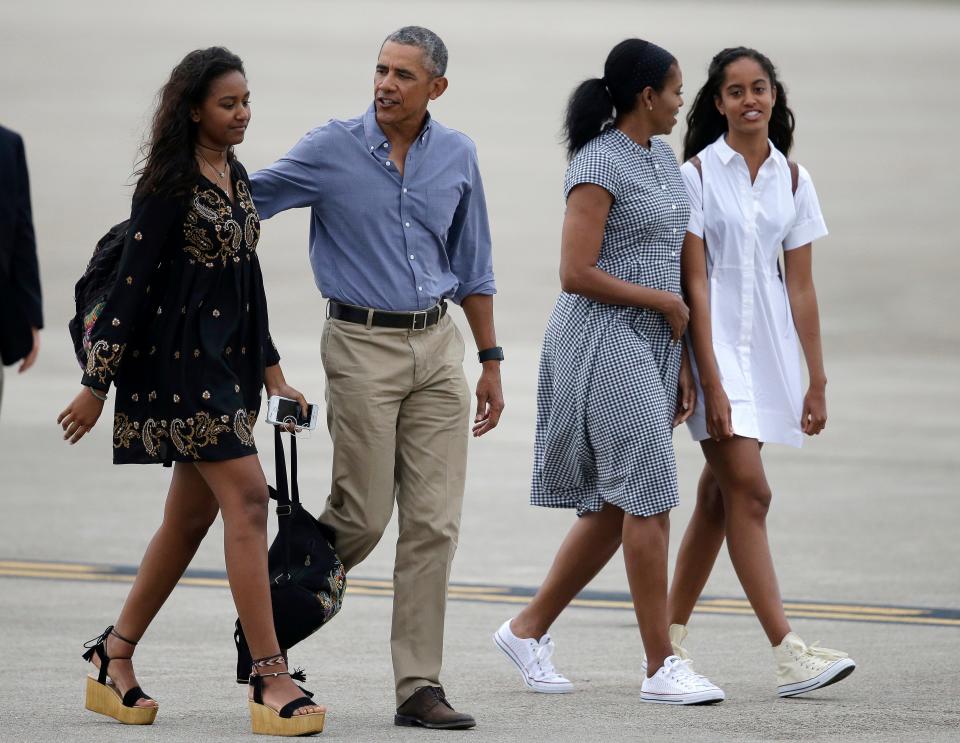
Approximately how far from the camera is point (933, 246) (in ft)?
68.4

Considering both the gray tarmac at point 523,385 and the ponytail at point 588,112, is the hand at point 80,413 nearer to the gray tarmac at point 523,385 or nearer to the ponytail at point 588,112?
the gray tarmac at point 523,385

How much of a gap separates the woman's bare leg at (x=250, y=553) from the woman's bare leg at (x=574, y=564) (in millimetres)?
1017

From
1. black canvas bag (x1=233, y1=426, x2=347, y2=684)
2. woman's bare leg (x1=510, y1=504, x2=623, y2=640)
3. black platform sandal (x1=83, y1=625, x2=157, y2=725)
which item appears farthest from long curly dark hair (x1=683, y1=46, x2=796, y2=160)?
black platform sandal (x1=83, y1=625, x2=157, y2=725)

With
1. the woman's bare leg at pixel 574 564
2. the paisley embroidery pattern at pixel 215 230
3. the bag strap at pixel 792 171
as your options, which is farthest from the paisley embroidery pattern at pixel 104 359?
the bag strap at pixel 792 171

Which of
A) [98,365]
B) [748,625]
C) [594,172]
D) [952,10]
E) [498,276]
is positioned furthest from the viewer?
[952,10]

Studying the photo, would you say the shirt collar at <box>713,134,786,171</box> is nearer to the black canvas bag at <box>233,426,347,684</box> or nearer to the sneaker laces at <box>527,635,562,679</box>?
the sneaker laces at <box>527,635,562,679</box>

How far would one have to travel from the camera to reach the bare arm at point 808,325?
18.0 feet

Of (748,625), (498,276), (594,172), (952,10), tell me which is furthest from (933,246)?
(952,10)

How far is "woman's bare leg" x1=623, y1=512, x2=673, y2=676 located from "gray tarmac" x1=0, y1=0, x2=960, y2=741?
0.19 meters

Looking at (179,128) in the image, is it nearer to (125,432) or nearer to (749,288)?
(125,432)

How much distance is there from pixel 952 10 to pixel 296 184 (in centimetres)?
3661

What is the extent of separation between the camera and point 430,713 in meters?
4.65

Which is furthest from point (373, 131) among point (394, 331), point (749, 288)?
point (749, 288)

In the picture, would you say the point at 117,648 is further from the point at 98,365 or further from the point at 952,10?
the point at 952,10
